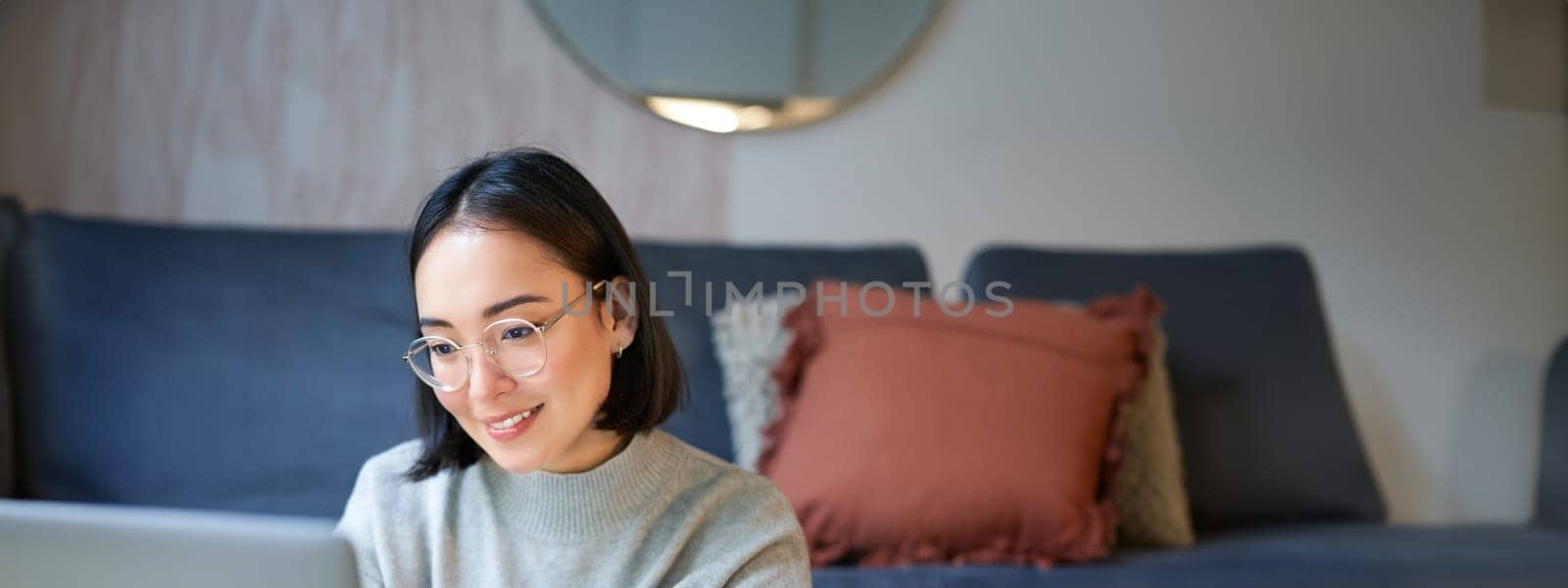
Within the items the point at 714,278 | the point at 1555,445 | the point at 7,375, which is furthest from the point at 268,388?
the point at 1555,445

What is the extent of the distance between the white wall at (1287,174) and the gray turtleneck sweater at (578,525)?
1.39 m

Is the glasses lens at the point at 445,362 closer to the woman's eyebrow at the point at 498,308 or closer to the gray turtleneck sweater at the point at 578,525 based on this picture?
the woman's eyebrow at the point at 498,308

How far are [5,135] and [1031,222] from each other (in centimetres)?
167

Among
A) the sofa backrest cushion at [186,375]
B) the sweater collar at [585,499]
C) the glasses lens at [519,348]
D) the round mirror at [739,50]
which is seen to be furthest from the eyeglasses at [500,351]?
the round mirror at [739,50]

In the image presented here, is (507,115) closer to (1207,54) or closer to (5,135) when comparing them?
(5,135)

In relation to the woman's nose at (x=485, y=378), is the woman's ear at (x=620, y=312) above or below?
above

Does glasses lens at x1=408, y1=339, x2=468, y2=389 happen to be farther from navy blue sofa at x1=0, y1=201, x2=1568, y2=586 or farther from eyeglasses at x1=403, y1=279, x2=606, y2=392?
navy blue sofa at x1=0, y1=201, x2=1568, y2=586

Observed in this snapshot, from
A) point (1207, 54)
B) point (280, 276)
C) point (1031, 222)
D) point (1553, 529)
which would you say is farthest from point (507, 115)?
point (1553, 529)

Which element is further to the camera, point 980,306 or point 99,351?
point 980,306

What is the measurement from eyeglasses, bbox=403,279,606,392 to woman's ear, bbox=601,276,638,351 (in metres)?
0.08

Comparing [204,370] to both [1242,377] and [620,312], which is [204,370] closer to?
[620,312]

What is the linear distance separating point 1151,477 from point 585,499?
1.09 meters

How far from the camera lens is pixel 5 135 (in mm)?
2178

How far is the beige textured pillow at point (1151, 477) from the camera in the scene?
1949 millimetres
